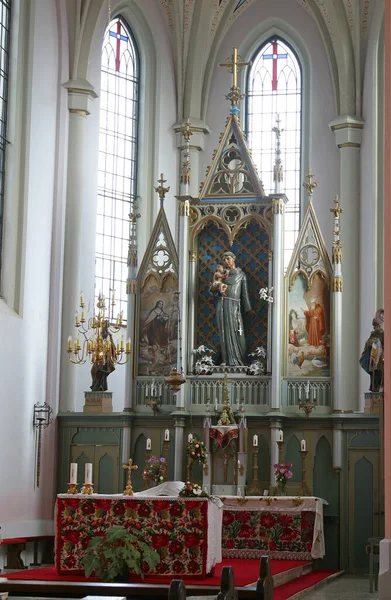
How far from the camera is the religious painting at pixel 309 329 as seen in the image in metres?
19.6

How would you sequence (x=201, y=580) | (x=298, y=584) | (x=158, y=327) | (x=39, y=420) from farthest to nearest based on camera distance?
(x=158, y=327), (x=39, y=420), (x=298, y=584), (x=201, y=580)

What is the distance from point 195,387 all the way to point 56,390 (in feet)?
8.97

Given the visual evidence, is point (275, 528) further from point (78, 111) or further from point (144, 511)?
point (78, 111)

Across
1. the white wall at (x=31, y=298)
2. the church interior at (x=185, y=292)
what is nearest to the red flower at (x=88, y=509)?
the church interior at (x=185, y=292)

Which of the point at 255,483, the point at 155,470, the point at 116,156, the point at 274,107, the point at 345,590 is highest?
the point at 274,107

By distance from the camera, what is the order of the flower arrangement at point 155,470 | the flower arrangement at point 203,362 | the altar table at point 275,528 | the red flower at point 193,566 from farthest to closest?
the flower arrangement at point 203,362 < the flower arrangement at point 155,470 < the altar table at point 275,528 < the red flower at point 193,566

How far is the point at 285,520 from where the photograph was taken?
18.0 meters

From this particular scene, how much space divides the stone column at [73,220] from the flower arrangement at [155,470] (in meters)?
2.46

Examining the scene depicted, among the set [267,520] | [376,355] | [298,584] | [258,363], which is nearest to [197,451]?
[267,520]

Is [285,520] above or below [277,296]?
below

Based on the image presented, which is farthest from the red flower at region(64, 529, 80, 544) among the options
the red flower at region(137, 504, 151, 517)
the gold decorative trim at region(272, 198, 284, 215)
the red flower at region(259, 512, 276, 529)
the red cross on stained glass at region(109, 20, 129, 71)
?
the red cross on stained glass at region(109, 20, 129, 71)

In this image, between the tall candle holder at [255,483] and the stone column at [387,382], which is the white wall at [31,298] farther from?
the stone column at [387,382]

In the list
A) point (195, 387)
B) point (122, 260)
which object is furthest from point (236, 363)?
point (122, 260)

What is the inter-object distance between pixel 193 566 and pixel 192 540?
0.32 m
